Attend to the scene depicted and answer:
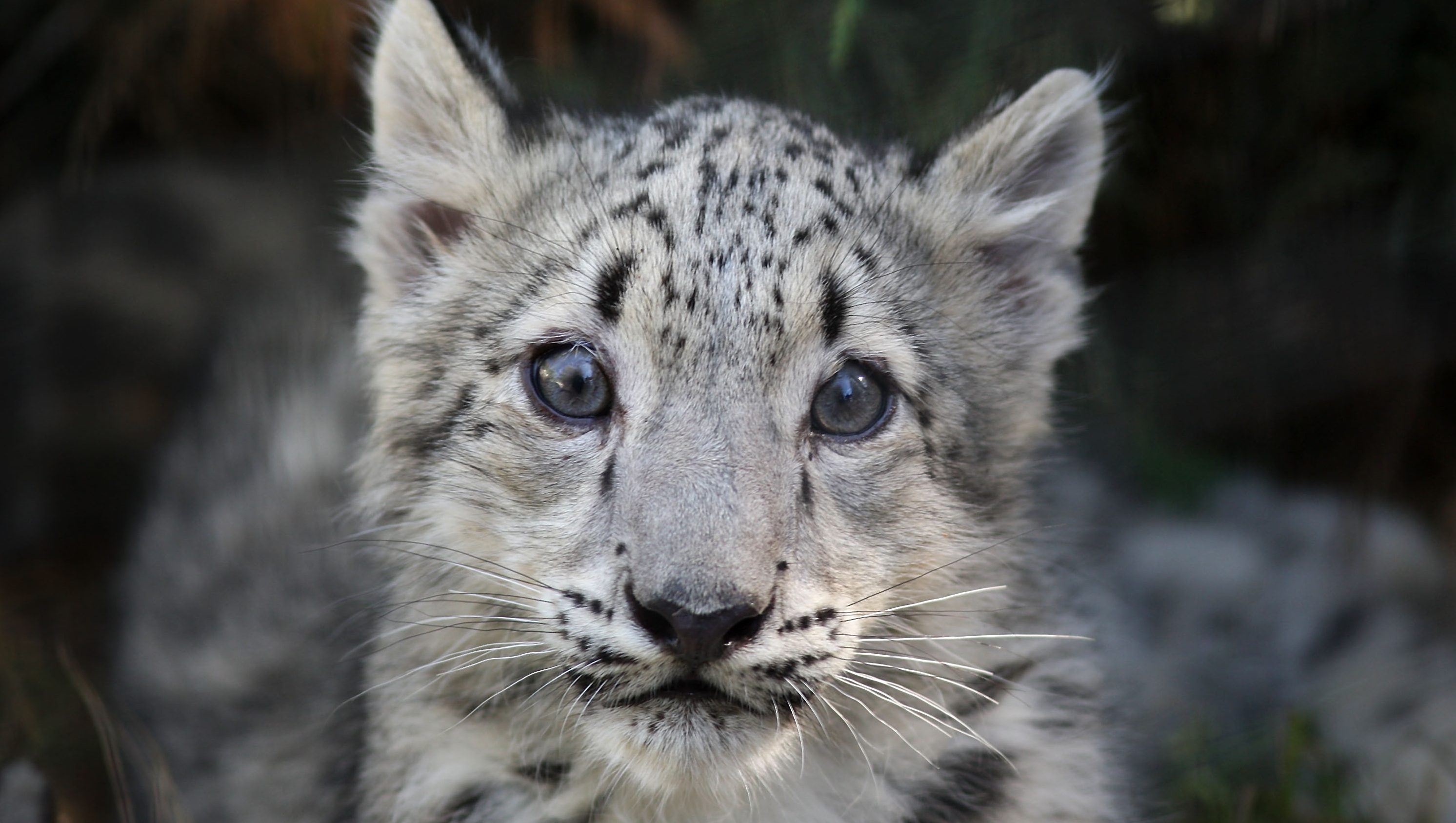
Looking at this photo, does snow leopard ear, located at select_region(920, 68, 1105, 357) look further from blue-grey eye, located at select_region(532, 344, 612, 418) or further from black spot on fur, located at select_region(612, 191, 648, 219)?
blue-grey eye, located at select_region(532, 344, 612, 418)

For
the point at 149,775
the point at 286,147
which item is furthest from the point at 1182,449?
the point at 286,147

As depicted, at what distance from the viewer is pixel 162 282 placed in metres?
6.17

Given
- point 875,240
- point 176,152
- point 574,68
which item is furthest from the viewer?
point 176,152

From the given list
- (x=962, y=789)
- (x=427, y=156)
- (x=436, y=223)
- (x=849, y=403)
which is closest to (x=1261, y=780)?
(x=962, y=789)

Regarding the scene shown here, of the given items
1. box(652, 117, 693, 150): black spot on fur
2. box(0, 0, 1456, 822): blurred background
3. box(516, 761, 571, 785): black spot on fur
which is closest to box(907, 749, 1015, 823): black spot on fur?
box(516, 761, 571, 785): black spot on fur

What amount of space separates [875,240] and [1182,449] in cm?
267

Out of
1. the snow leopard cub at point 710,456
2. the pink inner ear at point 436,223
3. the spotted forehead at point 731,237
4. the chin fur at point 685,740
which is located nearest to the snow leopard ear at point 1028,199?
the snow leopard cub at point 710,456

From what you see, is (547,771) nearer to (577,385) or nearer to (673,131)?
(577,385)

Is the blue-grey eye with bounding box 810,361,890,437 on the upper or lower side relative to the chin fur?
upper

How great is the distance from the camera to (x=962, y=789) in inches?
113

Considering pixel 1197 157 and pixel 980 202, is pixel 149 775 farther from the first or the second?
pixel 1197 157

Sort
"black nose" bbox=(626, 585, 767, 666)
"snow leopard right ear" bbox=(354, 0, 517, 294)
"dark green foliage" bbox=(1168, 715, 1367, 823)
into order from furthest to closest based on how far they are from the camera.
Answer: "dark green foliage" bbox=(1168, 715, 1367, 823)
"snow leopard right ear" bbox=(354, 0, 517, 294)
"black nose" bbox=(626, 585, 767, 666)

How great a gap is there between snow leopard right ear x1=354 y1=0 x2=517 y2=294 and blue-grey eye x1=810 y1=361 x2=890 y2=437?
3.14ft

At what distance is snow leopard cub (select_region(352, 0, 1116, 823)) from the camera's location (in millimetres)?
2432
